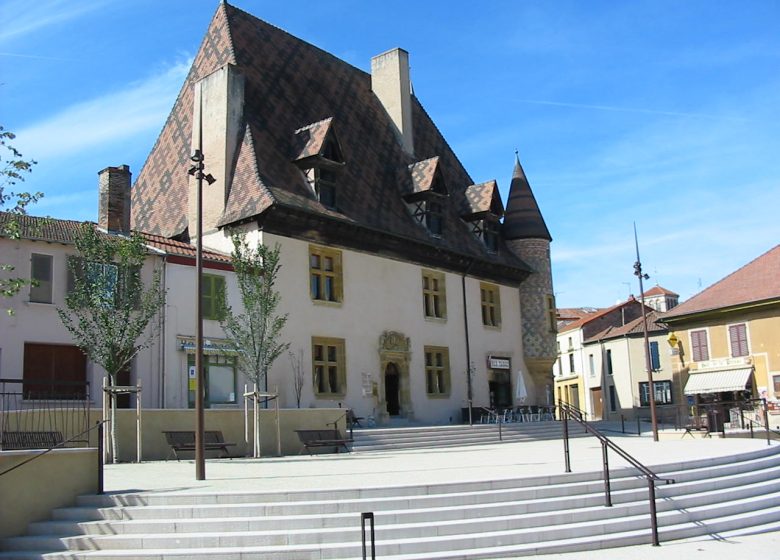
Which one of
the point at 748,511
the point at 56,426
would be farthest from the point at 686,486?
the point at 56,426

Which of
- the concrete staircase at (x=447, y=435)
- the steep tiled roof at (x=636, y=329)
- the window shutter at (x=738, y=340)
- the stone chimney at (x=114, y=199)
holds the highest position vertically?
the stone chimney at (x=114, y=199)

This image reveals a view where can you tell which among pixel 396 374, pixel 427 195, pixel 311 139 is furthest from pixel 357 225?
pixel 396 374

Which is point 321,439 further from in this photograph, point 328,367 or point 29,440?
point 29,440

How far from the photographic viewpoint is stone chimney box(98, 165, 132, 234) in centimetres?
2519

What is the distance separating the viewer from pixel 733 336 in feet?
125

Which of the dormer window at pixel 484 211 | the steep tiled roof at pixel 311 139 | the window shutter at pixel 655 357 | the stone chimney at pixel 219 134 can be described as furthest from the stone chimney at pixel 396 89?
the window shutter at pixel 655 357

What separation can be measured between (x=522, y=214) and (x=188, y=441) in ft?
83.2

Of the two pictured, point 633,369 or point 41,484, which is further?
point 633,369

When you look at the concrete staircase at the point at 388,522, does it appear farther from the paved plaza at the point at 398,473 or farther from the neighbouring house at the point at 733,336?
the neighbouring house at the point at 733,336

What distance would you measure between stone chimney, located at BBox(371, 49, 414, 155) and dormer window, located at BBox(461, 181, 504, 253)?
3626 mm

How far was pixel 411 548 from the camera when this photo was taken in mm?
10453

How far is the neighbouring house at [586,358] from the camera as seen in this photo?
59094 millimetres

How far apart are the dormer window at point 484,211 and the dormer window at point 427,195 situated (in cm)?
303

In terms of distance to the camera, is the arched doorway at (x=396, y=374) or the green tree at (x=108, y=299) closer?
the green tree at (x=108, y=299)
